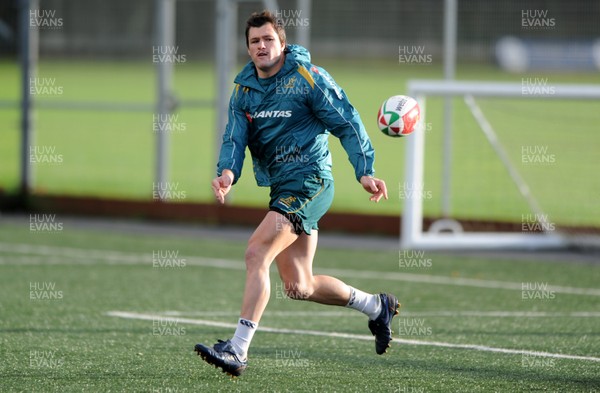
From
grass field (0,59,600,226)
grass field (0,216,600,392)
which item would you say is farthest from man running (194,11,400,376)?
grass field (0,59,600,226)

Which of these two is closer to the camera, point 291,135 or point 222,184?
point 222,184

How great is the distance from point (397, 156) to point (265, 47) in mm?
18749

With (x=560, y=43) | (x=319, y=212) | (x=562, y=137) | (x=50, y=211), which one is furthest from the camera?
(x=50, y=211)

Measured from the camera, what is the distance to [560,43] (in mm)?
15438

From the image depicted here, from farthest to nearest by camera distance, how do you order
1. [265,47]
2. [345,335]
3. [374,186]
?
1. [345,335]
2. [265,47]
3. [374,186]

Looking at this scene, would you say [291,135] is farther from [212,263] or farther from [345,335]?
[212,263]

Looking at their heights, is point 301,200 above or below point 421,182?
above

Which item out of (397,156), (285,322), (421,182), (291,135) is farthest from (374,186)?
(397,156)

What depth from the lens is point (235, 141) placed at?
278 inches

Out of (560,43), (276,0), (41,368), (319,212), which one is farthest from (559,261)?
(41,368)

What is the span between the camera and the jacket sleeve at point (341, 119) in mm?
6988

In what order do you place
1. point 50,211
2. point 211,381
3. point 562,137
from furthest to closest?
point 50,211 < point 562,137 < point 211,381

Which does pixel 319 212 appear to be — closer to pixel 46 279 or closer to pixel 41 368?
pixel 41 368

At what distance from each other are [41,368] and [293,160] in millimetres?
1987
